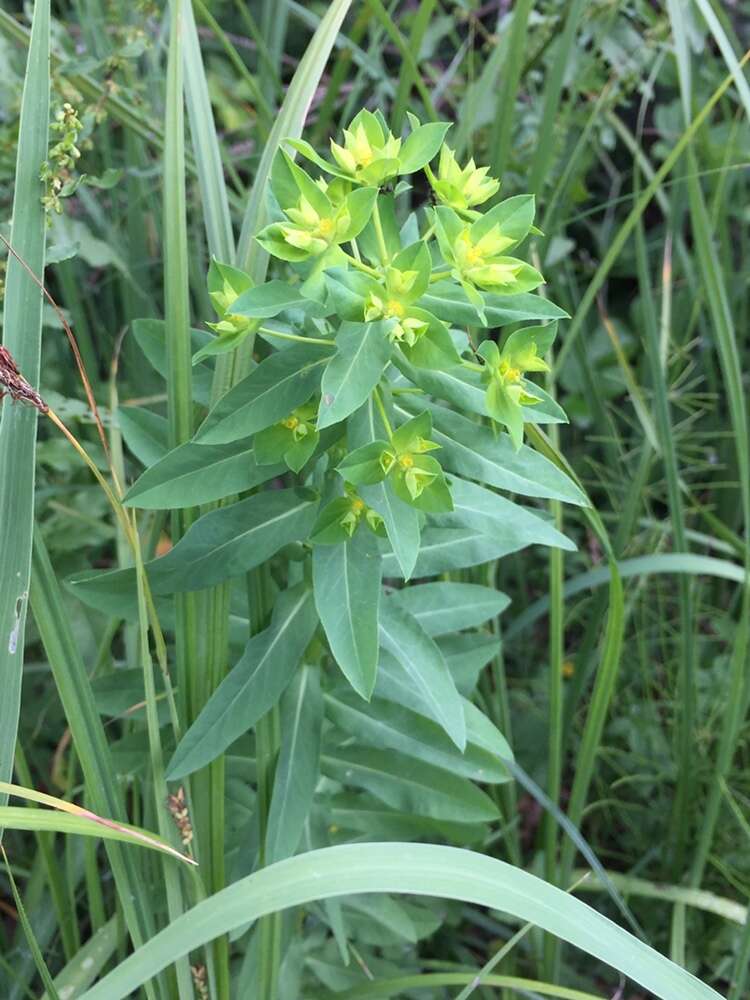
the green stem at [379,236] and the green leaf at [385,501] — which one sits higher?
the green stem at [379,236]

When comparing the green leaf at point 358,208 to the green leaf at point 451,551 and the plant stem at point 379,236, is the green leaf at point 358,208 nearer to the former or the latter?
the plant stem at point 379,236

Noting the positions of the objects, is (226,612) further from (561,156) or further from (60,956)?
(561,156)

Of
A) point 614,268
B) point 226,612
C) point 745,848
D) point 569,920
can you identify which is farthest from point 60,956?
point 614,268

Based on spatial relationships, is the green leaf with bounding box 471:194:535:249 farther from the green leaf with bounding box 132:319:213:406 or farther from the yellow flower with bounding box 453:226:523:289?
the green leaf with bounding box 132:319:213:406

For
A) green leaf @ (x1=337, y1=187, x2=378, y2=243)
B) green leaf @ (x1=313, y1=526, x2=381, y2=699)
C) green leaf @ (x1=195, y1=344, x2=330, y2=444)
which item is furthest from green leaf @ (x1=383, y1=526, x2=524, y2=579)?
green leaf @ (x1=337, y1=187, x2=378, y2=243)

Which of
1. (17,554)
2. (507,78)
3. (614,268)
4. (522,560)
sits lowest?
(522,560)

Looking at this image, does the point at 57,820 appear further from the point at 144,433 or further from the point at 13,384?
the point at 144,433

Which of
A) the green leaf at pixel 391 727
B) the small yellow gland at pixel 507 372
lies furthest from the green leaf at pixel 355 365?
the green leaf at pixel 391 727
